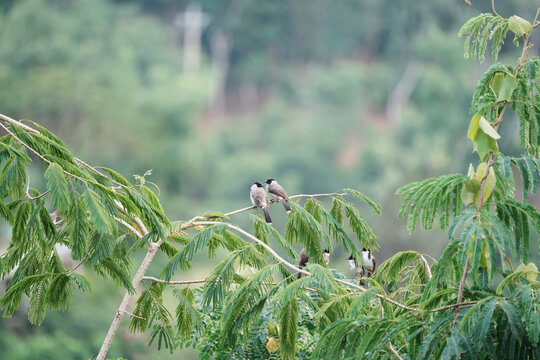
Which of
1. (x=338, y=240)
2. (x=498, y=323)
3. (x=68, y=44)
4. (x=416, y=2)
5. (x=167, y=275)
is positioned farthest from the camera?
(x=416, y=2)

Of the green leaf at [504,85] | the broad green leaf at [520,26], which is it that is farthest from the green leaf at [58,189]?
the broad green leaf at [520,26]

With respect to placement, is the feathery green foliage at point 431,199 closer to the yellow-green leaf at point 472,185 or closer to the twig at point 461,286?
the yellow-green leaf at point 472,185

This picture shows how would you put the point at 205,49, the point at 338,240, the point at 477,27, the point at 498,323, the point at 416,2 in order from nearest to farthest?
the point at 498,323 < the point at 477,27 < the point at 338,240 < the point at 416,2 < the point at 205,49

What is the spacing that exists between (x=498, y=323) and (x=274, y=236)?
4.68ft

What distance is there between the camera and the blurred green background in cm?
2959

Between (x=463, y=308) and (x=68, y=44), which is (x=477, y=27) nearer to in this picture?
(x=463, y=308)

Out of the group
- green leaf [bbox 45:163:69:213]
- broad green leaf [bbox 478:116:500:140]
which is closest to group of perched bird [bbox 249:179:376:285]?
green leaf [bbox 45:163:69:213]

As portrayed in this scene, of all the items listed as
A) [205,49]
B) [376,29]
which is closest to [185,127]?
[205,49]

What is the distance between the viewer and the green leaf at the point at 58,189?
2949 millimetres

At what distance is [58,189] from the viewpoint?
2955mm

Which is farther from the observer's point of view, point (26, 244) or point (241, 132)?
point (241, 132)

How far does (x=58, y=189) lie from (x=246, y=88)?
36823 mm

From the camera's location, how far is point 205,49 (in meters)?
39.9

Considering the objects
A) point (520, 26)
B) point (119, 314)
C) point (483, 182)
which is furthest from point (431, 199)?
point (119, 314)
